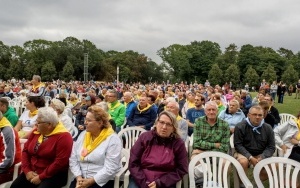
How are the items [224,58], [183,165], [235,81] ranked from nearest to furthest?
[183,165], [235,81], [224,58]

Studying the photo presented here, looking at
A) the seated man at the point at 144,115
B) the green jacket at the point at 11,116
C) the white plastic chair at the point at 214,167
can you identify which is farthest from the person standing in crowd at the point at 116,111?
the white plastic chair at the point at 214,167

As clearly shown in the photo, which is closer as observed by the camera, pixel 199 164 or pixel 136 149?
pixel 136 149

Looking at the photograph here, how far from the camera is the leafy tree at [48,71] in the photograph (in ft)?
210

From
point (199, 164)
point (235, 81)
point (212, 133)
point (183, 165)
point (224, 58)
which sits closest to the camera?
point (183, 165)

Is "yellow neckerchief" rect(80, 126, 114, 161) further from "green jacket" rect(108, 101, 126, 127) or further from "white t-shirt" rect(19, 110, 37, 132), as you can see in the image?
"green jacket" rect(108, 101, 126, 127)

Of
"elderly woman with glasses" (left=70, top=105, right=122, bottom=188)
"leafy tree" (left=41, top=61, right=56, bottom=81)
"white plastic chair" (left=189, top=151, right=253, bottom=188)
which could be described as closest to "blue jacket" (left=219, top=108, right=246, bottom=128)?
"white plastic chair" (left=189, top=151, right=253, bottom=188)

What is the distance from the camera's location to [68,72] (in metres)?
63.5

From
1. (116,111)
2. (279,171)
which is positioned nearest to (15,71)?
(116,111)

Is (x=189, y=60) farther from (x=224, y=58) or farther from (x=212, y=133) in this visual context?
(x=212, y=133)

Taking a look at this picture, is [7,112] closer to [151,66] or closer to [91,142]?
[91,142]

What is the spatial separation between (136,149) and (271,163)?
1631 mm

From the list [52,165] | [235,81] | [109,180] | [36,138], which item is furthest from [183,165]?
[235,81]

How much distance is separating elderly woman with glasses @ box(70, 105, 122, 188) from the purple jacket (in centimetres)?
24

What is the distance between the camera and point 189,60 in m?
69.9
